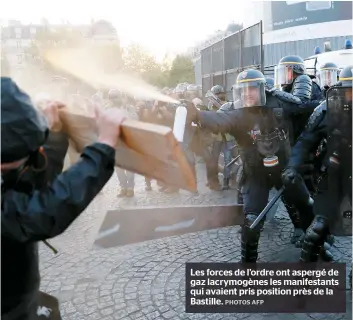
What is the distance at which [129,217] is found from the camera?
3.21 metres

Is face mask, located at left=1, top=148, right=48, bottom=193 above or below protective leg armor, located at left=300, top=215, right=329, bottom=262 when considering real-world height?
above

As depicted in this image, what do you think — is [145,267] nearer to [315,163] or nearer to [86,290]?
[86,290]

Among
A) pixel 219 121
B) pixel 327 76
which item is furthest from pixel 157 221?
pixel 327 76

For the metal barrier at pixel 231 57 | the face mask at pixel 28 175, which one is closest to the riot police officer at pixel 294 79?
the metal barrier at pixel 231 57

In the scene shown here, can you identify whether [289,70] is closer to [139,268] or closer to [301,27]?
[139,268]

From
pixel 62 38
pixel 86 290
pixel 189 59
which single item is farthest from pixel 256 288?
pixel 189 59

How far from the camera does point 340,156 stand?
3223 mm

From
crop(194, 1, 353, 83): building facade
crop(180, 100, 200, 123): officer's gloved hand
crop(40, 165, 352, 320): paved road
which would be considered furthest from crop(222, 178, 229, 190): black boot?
crop(194, 1, 353, 83): building facade

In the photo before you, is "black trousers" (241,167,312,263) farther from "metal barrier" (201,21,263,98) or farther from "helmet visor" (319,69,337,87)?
"metal barrier" (201,21,263,98)

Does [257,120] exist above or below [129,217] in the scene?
above

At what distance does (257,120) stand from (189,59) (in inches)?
576

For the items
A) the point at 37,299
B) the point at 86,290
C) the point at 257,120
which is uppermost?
the point at 257,120

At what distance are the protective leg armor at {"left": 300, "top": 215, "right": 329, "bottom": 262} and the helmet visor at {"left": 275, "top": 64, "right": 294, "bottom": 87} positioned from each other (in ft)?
8.76

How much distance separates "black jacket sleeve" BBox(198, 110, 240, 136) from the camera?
13.4 feet
